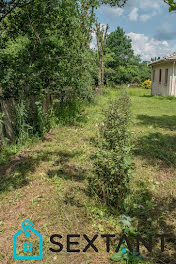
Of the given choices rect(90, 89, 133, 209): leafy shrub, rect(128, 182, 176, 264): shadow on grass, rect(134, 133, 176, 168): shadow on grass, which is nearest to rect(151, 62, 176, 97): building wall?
rect(134, 133, 176, 168): shadow on grass

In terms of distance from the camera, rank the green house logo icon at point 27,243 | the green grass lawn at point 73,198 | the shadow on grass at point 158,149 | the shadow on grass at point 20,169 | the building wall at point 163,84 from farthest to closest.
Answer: the building wall at point 163,84 < the shadow on grass at point 158,149 < the shadow on grass at point 20,169 < the green grass lawn at point 73,198 < the green house logo icon at point 27,243

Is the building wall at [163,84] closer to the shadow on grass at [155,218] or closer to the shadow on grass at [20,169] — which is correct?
the shadow on grass at [20,169]

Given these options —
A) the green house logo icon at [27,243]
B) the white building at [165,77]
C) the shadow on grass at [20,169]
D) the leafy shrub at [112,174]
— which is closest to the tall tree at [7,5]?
the shadow on grass at [20,169]

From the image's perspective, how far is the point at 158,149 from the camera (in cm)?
582

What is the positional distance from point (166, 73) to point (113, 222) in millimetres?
18740

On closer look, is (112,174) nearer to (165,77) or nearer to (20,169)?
(20,169)

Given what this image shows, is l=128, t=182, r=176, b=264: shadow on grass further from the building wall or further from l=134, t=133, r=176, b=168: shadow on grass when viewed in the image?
the building wall

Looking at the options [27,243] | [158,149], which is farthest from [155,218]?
[158,149]

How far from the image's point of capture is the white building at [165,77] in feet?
59.4

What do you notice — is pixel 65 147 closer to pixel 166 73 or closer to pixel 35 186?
pixel 35 186

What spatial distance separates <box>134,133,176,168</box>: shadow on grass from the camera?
16.7 ft

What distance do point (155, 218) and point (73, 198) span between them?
1.19 meters

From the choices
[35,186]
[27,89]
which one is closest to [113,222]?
[35,186]

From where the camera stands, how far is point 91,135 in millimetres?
6887
